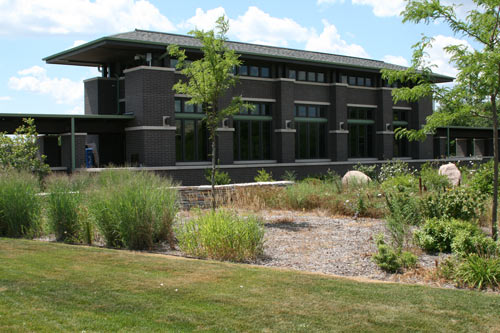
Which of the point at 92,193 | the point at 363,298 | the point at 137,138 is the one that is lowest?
the point at 363,298

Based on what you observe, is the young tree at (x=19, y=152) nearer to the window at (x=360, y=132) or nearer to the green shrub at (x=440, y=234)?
the green shrub at (x=440, y=234)

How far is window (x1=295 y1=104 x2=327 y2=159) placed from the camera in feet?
94.6

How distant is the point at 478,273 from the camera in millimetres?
6836

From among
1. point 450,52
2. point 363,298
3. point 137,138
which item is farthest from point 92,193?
point 137,138

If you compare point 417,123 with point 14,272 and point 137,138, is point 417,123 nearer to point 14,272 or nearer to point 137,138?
point 137,138

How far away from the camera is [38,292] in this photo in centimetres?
625

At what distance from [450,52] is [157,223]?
19.5 ft

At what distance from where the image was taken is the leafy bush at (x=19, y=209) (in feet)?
36.0

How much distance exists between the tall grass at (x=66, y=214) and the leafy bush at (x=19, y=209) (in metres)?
0.69

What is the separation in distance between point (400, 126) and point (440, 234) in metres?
26.9

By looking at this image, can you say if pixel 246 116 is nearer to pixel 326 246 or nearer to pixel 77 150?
pixel 77 150

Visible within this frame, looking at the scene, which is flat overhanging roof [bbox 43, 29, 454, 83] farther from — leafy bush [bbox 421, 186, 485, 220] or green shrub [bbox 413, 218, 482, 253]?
green shrub [bbox 413, 218, 482, 253]

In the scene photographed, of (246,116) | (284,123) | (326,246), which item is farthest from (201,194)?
(284,123)

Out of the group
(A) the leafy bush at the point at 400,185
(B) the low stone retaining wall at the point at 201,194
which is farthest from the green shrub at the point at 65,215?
(A) the leafy bush at the point at 400,185
